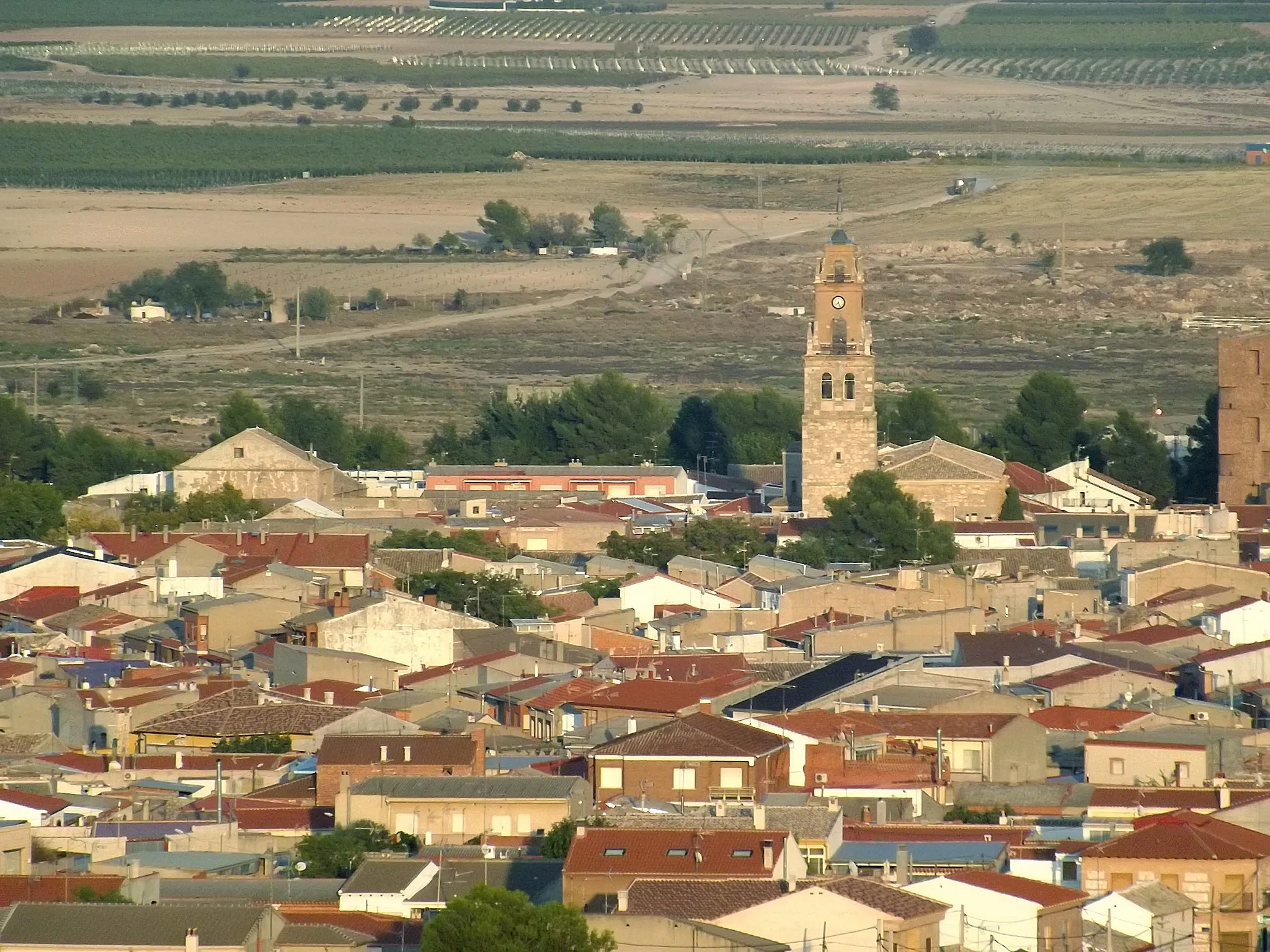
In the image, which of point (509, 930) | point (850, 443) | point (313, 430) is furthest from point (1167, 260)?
point (509, 930)

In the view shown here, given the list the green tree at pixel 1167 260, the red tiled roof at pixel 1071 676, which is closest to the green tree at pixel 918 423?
the red tiled roof at pixel 1071 676

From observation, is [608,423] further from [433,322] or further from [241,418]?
[433,322]

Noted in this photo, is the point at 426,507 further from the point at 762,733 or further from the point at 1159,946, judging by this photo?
the point at 1159,946

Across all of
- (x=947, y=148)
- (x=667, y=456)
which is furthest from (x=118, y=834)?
(x=947, y=148)

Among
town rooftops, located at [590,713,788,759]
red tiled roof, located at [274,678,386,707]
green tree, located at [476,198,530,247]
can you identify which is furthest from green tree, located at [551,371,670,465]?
green tree, located at [476,198,530,247]

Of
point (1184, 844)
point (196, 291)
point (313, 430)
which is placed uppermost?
point (196, 291)

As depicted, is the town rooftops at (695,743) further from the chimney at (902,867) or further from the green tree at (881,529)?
the green tree at (881,529)
